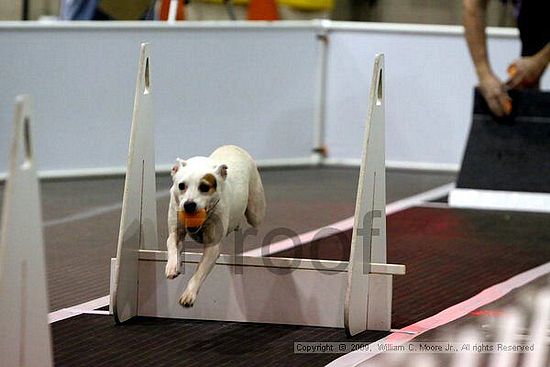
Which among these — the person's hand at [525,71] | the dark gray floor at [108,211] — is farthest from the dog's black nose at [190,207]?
the person's hand at [525,71]

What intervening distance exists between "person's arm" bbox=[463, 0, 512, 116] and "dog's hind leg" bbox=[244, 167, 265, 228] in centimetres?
368

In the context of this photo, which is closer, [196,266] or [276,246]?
[196,266]

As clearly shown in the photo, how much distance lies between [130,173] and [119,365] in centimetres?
94

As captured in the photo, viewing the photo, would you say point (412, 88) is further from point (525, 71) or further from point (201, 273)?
point (201, 273)

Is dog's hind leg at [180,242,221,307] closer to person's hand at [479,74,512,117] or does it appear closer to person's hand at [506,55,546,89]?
person's hand at [479,74,512,117]

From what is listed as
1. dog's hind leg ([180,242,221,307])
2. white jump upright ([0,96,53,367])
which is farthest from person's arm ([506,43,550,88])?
white jump upright ([0,96,53,367])

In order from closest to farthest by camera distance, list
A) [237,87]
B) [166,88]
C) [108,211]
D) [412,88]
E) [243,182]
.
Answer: [243,182], [108,211], [166,88], [237,87], [412,88]

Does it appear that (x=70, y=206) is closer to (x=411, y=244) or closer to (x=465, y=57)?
(x=411, y=244)

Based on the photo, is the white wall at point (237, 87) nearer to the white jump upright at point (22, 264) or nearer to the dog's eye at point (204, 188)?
the dog's eye at point (204, 188)

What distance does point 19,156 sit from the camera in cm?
366

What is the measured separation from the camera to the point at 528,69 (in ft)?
28.4

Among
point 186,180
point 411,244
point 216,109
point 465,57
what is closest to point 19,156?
point 186,180

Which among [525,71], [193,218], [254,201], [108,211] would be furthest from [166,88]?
[193,218]

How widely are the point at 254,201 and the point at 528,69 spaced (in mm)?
3955
